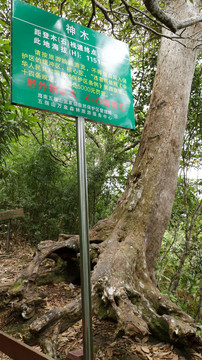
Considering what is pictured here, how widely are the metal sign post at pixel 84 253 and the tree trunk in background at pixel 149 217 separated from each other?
2.83 feet

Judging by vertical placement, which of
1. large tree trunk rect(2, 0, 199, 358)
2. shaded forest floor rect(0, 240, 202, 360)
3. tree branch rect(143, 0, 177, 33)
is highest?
tree branch rect(143, 0, 177, 33)

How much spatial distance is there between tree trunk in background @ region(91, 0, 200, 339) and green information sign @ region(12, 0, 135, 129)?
1377 mm

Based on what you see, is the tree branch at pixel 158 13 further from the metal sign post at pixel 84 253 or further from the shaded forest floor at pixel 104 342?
the shaded forest floor at pixel 104 342

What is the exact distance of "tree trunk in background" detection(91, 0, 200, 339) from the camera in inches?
98.7

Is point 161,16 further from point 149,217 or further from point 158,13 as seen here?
point 149,217

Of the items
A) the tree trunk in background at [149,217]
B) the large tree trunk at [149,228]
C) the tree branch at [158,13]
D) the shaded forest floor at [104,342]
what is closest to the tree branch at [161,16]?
the tree branch at [158,13]

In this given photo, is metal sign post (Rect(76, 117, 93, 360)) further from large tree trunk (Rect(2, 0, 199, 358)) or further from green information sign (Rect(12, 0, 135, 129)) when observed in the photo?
large tree trunk (Rect(2, 0, 199, 358))

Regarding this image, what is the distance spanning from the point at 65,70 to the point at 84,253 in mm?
1264

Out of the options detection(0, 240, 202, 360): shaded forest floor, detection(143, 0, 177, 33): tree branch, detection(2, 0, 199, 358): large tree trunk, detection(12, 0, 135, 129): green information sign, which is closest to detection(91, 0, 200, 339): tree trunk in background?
detection(2, 0, 199, 358): large tree trunk

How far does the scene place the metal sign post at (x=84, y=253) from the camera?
1.53 metres

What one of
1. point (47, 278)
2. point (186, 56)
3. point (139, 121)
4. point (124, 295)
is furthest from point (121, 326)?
point (139, 121)

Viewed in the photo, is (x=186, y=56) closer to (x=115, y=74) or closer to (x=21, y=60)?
(x=115, y=74)

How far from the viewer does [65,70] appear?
1966 millimetres

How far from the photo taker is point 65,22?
2076mm
